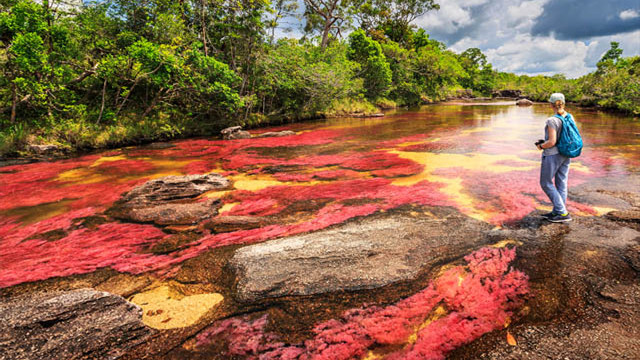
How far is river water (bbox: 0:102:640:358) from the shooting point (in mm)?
4051

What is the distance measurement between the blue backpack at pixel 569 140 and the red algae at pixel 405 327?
220 cm

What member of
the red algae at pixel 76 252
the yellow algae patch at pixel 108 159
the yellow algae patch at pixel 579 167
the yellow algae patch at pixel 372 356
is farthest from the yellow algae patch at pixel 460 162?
the yellow algae patch at pixel 108 159

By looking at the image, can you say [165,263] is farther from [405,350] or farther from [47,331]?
[405,350]

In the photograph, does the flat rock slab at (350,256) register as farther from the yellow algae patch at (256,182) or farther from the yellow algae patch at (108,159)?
the yellow algae patch at (108,159)

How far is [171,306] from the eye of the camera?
2.84 meters

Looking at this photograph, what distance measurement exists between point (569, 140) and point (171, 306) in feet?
17.7

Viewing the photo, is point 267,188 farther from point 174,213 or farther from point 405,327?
point 405,327

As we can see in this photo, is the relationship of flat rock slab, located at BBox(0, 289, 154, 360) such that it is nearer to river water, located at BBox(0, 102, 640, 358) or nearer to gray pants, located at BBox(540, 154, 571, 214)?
river water, located at BBox(0, 102, 640, 358)

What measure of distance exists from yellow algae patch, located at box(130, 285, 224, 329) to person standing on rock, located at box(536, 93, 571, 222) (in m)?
4.79

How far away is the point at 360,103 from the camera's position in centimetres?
2794

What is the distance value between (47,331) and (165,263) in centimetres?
141

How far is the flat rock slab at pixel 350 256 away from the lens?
3025 millimetres

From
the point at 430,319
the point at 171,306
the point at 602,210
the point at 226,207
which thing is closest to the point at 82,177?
the point at 226,207

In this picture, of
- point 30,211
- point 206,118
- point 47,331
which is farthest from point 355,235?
point 206,118
